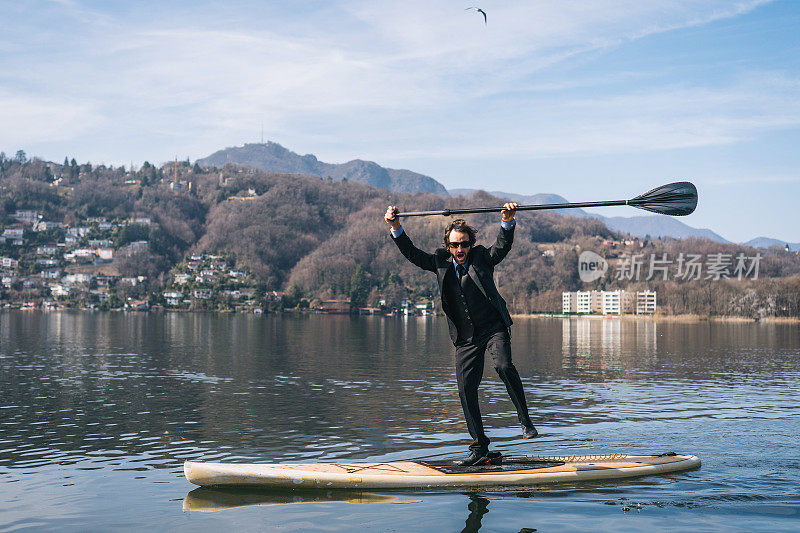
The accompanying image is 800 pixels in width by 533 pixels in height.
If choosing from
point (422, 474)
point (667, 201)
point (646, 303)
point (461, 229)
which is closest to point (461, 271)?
point (461, 229)

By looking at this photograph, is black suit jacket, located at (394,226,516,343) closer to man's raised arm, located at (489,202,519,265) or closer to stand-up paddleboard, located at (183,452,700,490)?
man's raised arm, located at (489,202,519,265)

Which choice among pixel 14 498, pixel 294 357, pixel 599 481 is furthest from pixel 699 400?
pixel 294 357

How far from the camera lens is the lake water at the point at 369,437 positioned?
37.1 ft

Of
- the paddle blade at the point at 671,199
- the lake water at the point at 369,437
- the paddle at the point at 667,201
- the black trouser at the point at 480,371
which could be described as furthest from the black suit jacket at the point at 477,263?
the lake water at the point at 369,437

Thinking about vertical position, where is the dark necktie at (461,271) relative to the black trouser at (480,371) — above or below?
above

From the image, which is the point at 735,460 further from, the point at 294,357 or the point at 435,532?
the point at 294,357

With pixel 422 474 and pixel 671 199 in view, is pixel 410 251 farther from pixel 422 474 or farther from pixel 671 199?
pixel 671 199

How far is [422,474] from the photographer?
12273 mm

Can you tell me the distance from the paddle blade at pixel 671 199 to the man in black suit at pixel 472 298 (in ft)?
9.13

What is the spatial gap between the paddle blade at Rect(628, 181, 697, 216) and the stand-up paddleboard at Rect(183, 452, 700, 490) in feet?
14.6

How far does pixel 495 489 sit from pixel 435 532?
211 centimetres

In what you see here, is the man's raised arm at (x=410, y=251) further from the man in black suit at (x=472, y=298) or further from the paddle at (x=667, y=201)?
the paddle at (x=667, y=201)

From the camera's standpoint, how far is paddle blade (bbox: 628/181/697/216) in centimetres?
1218

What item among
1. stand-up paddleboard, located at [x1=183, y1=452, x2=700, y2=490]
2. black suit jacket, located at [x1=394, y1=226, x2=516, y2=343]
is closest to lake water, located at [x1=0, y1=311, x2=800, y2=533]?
stand-up paddleboard, located at [x1=183, y1=452, x2=700, y2=490]
